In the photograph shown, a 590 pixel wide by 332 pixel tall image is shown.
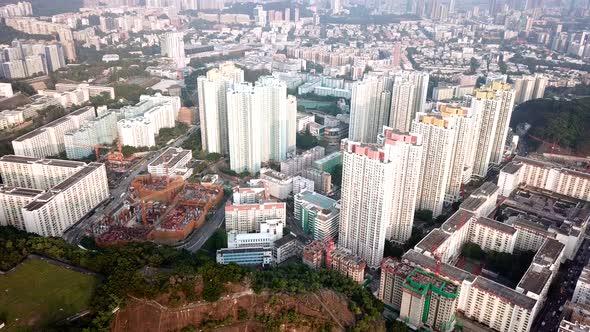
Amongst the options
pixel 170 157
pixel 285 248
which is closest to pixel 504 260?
pixel 285 248

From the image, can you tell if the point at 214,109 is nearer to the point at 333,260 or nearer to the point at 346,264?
the point at 333,260

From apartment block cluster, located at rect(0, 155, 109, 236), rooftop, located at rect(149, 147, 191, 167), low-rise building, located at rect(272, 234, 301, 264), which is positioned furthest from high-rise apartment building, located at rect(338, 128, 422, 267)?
apartment block cluster, located at rect(0, 155, 109, 236)

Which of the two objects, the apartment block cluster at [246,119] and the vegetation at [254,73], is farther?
the vegetation at [254,73]

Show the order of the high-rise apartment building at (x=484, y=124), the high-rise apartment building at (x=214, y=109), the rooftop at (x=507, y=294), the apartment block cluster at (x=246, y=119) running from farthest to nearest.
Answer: the high-rise apartment building at (x=214, y=109) < the apartment block cluster at (x=246, y=119) < the high-rise apartment building at (x=484, y=124) < the rooftop at (x=507, y=294)

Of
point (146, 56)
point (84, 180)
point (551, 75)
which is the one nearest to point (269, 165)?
point (84, 180)

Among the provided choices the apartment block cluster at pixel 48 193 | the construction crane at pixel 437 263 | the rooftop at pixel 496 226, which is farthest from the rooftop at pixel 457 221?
the apartment block cluster at pixel 48 193

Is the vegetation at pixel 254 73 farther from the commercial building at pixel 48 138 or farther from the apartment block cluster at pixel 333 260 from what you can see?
the apartment block cluster at pixel 333 260

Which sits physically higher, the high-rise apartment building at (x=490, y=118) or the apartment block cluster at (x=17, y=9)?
the apartment block cluster at (x=17, y=9)
